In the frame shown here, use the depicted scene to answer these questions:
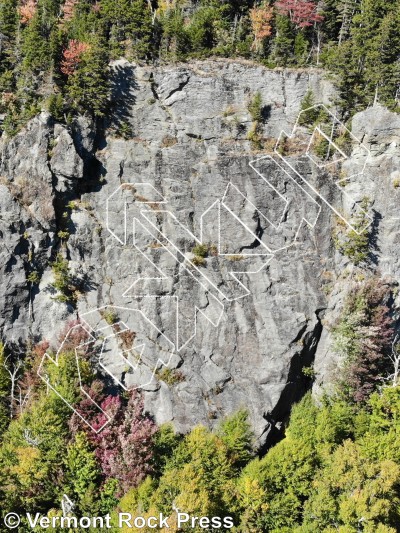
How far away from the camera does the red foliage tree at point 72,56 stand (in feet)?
113

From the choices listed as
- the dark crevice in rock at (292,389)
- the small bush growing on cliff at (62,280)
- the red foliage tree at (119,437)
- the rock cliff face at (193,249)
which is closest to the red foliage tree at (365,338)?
the rock cliff face at (193,249)

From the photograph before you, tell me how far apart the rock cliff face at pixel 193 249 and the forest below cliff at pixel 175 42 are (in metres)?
2.46

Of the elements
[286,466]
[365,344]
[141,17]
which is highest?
[141,17]

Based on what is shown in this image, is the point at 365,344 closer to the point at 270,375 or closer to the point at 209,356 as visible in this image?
the point at 270,375

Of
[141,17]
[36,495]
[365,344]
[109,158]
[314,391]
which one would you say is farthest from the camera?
[141,17]

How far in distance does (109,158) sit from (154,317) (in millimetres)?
12088

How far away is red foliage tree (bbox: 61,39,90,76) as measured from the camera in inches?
1358

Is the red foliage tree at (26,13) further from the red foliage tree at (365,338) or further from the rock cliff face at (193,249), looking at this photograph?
the red foliage tree at (365,338)

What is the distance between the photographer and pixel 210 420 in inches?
1169

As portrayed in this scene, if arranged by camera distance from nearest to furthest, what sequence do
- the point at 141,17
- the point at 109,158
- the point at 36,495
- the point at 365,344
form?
the point at 36,495
the point at 365,344
the point at 109,158
the point at 141,17

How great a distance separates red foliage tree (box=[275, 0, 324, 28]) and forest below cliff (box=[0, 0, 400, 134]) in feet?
0.28

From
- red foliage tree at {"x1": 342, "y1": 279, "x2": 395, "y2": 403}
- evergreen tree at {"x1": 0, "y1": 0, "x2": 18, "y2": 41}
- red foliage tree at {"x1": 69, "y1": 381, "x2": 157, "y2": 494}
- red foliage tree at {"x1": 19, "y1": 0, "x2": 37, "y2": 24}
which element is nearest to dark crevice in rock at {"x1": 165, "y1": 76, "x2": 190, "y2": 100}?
red foliage tree at {"x1": 19, "y1": 0, "x2": 37, "y2": 24}

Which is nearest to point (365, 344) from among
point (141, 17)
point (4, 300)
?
point (4, 300)

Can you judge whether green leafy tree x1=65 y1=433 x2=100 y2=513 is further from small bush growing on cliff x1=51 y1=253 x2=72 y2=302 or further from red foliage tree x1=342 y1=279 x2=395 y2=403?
red foliage tree x1=342 y1=279 x2=395 y2=403
